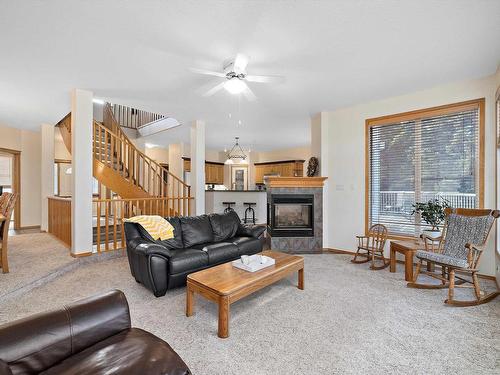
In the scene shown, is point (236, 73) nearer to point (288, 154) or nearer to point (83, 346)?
point (83, 346)

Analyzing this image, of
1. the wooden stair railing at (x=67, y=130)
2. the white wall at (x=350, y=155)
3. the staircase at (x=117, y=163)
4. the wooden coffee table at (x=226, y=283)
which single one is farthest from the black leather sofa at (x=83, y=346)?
the wooden stair railing at (x=67, y=130)

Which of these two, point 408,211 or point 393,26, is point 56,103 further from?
point 408,211

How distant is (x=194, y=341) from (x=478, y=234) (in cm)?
336

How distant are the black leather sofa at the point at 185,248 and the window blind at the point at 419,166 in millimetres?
2314

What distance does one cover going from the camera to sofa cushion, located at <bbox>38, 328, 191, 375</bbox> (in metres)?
1.09

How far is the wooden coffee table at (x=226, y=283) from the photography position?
6.84 feet

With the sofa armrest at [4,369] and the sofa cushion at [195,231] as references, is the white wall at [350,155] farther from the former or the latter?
the sofa armrest at [4,369]

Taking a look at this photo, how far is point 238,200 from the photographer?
729 cm

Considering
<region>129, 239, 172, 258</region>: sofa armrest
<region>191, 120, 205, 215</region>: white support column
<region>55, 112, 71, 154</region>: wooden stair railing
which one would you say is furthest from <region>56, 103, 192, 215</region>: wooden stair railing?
<region>129, 239, 172, 258</region>: sofa armrest

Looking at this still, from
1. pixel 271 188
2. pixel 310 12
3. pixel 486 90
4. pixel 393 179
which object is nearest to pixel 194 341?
pixel 310 12

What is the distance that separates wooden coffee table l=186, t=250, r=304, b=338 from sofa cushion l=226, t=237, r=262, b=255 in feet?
3.06

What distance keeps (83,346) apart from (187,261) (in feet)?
5.63

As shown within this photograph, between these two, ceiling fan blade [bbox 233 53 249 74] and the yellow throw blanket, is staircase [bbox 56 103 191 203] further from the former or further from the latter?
ceiling fan blade [bbox 233 53 249 74]

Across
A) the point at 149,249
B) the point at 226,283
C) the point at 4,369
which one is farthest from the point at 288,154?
the point at 4,369
